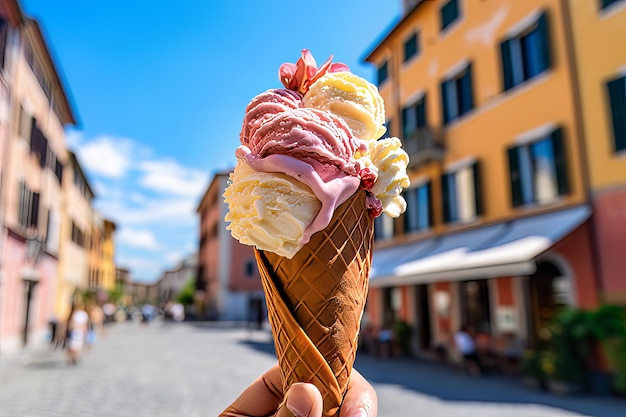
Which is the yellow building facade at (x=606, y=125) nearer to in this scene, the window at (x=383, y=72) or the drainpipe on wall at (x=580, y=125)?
the drainpipe on wall at (x=580, y=125)

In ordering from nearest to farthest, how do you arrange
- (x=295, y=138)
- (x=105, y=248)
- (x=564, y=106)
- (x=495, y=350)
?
1. (x=295, y=138)
2. (x=564, y=106)
3. (x=495, y=350)
4. (x=105, y=248)

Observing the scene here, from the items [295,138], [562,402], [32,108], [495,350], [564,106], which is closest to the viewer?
[295,138]

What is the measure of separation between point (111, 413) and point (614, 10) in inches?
481

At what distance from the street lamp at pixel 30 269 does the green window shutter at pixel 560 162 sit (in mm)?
17434

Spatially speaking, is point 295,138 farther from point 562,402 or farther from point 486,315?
point 486,315

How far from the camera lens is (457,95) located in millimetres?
14789

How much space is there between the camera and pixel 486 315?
43.1 feet

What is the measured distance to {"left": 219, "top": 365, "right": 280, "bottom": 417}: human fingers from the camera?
71.9 inches

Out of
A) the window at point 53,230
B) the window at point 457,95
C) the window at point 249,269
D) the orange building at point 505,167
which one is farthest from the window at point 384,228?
the window at point 249,269

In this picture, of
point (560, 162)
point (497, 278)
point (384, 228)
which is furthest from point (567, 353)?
point (384, 228)

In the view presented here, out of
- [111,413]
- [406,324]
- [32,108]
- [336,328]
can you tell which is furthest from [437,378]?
[32,108]

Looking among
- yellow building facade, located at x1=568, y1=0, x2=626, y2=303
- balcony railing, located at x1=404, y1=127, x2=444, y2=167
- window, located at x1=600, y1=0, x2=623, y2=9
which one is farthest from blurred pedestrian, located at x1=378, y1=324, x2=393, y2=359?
window, located at x1=600, y1=0, x2=623, y2=9

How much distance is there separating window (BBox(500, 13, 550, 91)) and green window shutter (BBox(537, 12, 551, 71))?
0.20 m

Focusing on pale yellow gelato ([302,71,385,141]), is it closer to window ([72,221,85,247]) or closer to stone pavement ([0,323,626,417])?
stone pavement ([0,323,626,417])
